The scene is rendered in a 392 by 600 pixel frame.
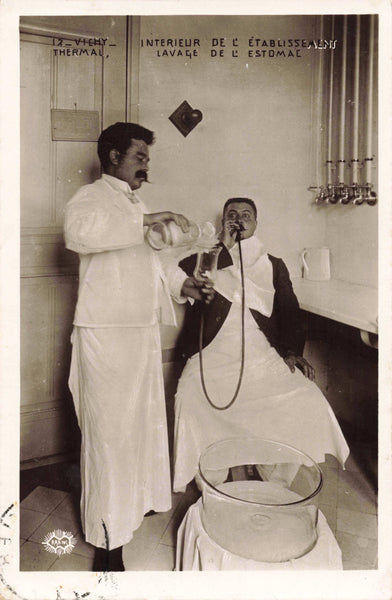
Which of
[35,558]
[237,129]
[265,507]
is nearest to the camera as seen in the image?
[265,507]

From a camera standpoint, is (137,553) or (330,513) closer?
(137,553)

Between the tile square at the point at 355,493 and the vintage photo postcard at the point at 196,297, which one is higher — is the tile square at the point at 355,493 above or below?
below

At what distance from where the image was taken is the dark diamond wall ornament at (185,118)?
1306mm

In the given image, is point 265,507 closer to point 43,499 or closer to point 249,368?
point 249,368

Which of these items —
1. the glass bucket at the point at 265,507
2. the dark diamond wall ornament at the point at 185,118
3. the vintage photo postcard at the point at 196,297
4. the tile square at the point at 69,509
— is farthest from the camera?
the tile square at the point at 69,509

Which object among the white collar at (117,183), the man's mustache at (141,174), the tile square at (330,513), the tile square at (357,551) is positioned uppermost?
the man's mustache at (141,174)

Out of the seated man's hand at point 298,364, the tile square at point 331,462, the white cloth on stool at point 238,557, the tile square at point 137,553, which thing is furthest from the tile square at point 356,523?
the tile square at point 137,553

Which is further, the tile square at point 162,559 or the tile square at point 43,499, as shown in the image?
the tile square at point 43,499

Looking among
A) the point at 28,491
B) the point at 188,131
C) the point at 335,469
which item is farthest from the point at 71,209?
the point at 335,469

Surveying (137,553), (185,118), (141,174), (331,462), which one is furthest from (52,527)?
(185,118)

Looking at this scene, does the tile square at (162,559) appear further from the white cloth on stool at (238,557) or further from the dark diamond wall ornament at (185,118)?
the dark diamond wall ornament at (185,118)

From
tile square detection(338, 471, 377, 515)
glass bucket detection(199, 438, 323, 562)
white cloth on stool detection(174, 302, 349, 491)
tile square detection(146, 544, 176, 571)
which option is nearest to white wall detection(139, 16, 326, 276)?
white cloth on stool detection(174, 302, 349, 491)

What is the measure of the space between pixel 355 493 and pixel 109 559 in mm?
727

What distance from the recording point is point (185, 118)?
1320mm
